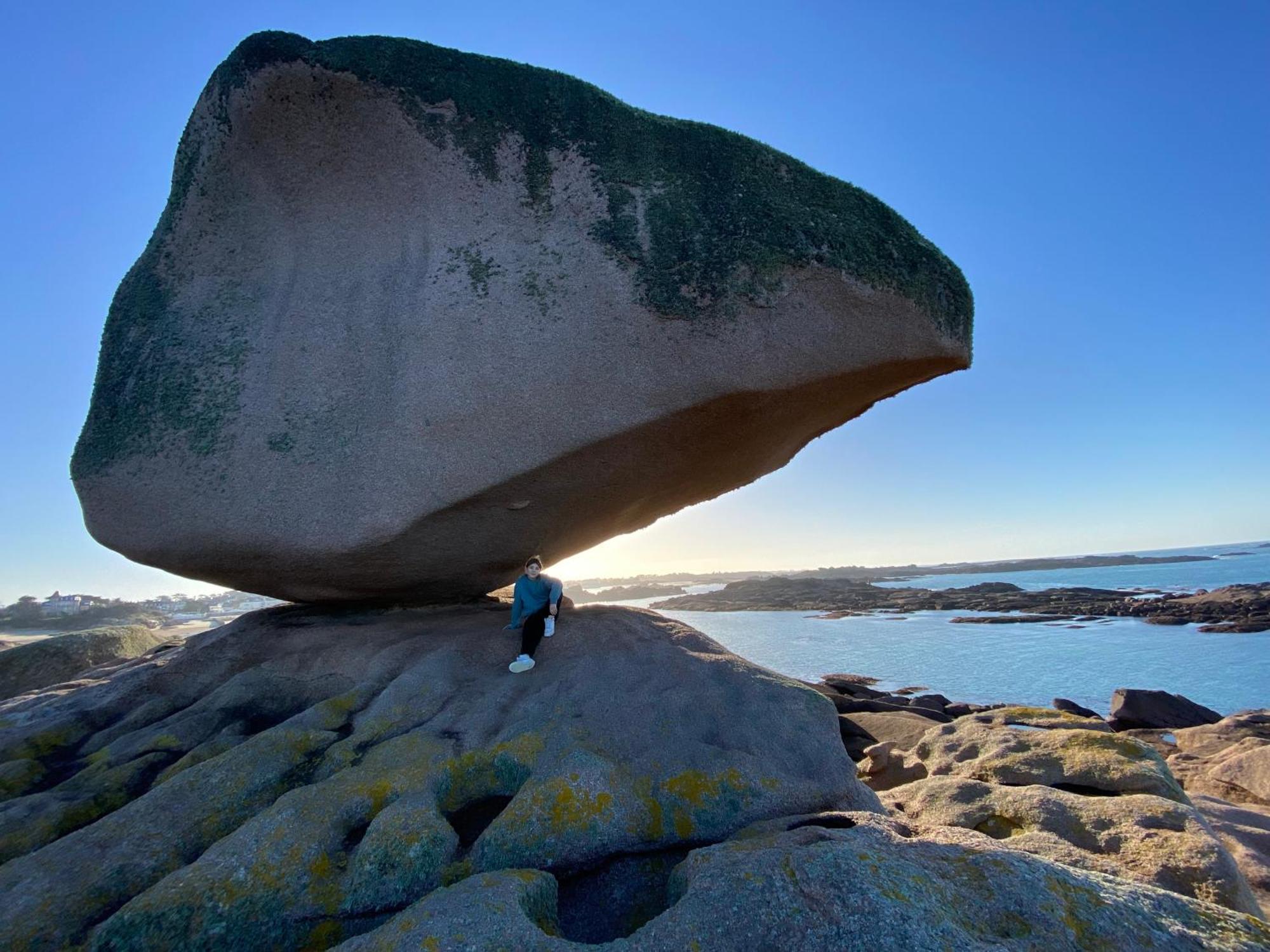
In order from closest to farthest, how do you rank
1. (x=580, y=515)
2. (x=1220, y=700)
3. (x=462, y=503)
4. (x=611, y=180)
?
(x=462, y=503), (x=611, y=180), (x=580, y=515), (x=1220, y=700)

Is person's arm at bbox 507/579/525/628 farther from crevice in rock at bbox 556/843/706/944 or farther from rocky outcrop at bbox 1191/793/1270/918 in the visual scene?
rocky outcrop at bbox 1191/793/1270/918

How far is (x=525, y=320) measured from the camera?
538cm

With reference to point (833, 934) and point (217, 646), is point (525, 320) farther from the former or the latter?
point (833, 934)

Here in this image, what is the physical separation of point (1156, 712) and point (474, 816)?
1143 cm

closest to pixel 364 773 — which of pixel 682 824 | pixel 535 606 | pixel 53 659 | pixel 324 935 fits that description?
pixel 324 935

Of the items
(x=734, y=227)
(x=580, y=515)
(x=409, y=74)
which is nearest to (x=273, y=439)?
(x=580, y=515)

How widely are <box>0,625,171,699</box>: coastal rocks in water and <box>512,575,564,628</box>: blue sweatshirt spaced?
21.3 ft

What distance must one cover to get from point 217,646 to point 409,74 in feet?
18.1

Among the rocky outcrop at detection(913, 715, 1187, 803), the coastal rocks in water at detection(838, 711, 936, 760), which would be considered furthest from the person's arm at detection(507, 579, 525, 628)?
the coastal rocks in water at detection(838, 711, 936, 760)

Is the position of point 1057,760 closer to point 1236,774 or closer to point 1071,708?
point 1236,774

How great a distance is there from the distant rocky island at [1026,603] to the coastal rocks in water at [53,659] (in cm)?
2997

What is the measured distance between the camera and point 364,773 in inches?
146

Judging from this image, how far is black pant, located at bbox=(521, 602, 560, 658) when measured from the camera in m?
5.28

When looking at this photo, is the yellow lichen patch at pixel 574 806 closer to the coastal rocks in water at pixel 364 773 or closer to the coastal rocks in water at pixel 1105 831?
the coastal rocks in water at pixel 364 773
